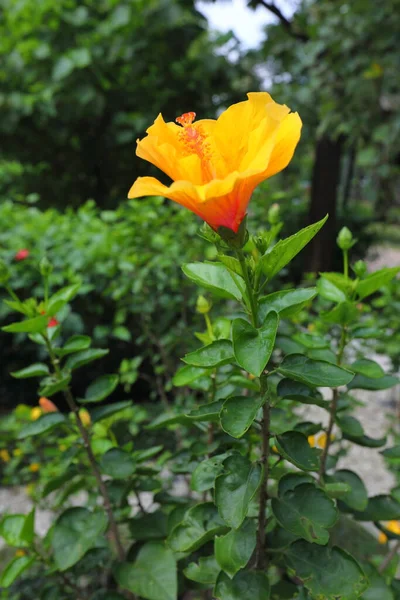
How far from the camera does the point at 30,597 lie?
56.3 inches

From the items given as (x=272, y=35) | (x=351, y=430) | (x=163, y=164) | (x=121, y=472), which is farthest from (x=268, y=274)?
(x=272, y=35)

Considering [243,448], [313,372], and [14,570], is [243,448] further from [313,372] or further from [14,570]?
[14,570]

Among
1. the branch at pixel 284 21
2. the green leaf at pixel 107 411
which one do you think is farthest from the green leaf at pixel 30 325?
the branch at pixel 284 21

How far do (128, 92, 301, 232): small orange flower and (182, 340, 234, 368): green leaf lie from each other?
19 centimetres

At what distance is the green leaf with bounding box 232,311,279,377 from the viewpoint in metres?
0.62

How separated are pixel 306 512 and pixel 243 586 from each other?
16 cm

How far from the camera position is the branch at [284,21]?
297 centimetres

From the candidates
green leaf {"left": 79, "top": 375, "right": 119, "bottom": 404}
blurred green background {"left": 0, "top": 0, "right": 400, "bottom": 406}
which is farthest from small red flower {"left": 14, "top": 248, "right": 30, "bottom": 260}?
green leaf {"left": 79, "top": 375, "right": 119, "bottom": 404}

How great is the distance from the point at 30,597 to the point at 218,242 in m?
1.30

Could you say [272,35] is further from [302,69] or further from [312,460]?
[312,460]

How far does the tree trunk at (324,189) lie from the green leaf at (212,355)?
372cm

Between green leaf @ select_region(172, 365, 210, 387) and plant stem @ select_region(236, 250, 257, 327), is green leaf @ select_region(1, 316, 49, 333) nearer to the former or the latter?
green leaf @ select_region(172, 365, 210, 387)

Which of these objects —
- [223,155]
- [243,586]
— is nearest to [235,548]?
[243,586]

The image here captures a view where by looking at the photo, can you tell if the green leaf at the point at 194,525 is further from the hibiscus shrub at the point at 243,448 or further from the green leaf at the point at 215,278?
the green leaf at the point at 215,278
